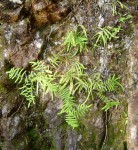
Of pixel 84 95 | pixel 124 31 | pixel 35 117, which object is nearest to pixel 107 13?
pixel 124 31

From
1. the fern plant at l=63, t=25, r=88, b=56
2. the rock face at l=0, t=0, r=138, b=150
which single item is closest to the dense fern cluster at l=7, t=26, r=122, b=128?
Answer: the fern plant at l=63, t=25, r=88, b=56

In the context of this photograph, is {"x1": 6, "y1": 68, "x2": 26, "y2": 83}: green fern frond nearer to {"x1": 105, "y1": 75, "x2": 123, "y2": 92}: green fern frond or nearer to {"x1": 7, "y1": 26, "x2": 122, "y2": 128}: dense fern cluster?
{"x1": 7, "y1": 26, "x2": 122, "y2": 128}: dense fern cluster

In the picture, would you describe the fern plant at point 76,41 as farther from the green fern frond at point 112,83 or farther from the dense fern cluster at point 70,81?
the green fern frond at point 112,83

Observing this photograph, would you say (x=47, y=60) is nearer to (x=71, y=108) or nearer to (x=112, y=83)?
(x=71, y=108)

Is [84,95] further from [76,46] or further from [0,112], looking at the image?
[0,112]

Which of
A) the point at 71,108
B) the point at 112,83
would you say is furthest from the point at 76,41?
the point at 71,108
